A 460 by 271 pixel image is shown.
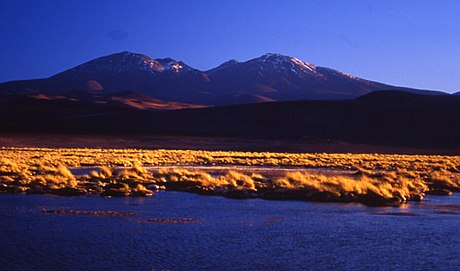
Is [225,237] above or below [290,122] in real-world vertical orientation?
below

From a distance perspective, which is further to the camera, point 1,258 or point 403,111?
point 403,111

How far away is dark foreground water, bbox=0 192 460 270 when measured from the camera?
1309cm

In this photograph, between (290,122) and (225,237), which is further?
(290,122)

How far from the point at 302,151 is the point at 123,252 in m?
53.9

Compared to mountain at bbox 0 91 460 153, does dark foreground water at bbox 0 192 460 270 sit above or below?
below

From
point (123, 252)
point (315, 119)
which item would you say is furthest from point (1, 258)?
point (315, 119)

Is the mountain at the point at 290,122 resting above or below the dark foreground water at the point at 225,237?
above

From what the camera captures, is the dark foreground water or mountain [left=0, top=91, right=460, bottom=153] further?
mountain [left=0, top=91, right=460, bottom=153]

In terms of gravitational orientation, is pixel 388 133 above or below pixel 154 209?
above

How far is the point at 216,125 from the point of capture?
321 ft

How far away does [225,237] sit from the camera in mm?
15648

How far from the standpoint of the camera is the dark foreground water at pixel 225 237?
13.1 m

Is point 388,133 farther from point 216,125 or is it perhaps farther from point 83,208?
point 83,208

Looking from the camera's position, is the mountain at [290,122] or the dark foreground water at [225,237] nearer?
the dark foreground water at [225,237]
